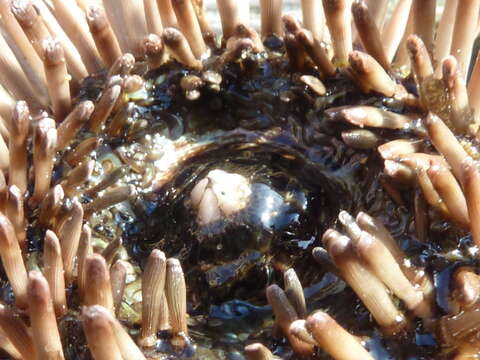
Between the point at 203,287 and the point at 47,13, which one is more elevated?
the point at 47,13

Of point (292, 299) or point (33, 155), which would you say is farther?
point (33, 155)

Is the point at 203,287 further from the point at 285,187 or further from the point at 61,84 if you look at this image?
the point at 61,84

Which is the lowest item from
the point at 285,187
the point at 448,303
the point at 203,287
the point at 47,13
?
the point at 448,303

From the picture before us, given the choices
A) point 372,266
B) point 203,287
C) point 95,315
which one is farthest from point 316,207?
point 95,315

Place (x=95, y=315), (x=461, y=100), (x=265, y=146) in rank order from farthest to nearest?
1. (x=265, y=146)
2. (x=461, y=100)
3. (x=95, y=315)

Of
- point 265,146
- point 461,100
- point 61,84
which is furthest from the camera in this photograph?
point 265,146

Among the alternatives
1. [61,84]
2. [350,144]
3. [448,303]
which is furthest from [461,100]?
[61,84]

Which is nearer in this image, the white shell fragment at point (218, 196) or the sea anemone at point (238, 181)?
the sea anemone at point (238, 181)

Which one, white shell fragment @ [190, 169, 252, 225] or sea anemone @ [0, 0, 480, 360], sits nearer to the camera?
sea anemone @ [0, 0, 480, 360]
